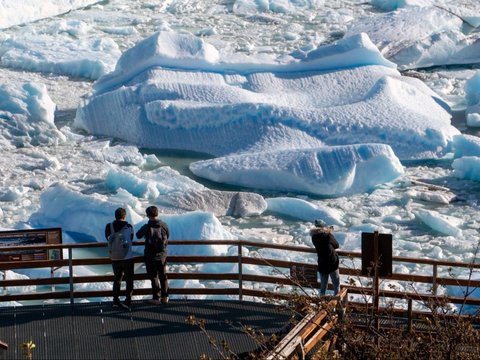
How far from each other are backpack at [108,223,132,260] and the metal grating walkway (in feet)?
1.72

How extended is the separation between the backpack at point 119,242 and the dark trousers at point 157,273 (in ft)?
0.75

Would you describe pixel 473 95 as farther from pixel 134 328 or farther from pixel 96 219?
pixel 134 328

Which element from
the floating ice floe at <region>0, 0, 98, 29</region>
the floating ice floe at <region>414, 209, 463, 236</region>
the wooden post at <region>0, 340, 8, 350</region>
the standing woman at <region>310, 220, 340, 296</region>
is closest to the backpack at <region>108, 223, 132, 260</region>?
the wooden post at <region>0, 340, 8, 350</region>

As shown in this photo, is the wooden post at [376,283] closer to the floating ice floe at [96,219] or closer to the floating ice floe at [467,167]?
the floating ice floe at [96,219]

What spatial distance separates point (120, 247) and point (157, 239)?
1.10 feet

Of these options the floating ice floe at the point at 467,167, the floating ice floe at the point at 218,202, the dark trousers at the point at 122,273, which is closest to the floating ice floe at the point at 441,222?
the floating ice floe at the point at 467,167

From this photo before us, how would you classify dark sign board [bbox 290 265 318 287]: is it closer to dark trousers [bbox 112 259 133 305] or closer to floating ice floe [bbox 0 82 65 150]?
dark trousers [bbox 112 259 133 305]

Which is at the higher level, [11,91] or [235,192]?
[11,91]

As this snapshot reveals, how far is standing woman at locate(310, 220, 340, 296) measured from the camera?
967cm

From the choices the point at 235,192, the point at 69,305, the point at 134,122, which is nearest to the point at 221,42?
the point at 134,122

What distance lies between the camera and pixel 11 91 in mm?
20688

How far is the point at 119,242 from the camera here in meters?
9.91

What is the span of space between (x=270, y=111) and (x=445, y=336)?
41.2ft

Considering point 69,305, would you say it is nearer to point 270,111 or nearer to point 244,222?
point 244,222
